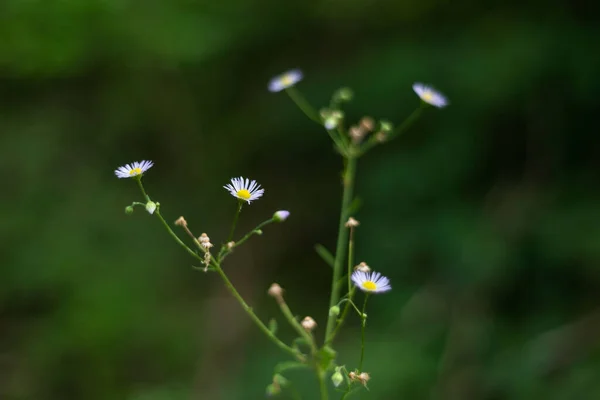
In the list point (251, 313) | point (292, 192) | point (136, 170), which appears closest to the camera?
point (251, 313)

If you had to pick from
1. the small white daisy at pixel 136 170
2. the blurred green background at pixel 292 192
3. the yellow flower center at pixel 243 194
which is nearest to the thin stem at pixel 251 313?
the yellow flower center at pixel 243 194

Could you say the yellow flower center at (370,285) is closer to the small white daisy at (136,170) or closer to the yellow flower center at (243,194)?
the yellow flower center at (243,194)

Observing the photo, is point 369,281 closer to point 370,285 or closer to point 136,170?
point 370,285

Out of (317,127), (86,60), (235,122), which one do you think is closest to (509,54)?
(317,127)

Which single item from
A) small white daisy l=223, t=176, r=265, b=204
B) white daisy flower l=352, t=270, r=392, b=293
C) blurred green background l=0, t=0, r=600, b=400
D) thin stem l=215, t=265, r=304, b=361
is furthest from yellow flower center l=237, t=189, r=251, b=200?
blurred green background l=0, t=0, r=600, b=400

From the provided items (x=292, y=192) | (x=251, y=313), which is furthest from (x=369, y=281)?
(x=292, y=192)
